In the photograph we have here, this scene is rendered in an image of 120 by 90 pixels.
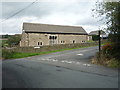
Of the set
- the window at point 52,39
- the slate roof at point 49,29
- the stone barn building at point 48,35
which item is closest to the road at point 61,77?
the stone barn building at point 48,35

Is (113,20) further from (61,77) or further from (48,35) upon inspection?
(48,35)

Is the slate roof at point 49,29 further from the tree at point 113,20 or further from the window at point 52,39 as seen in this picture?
the tree at point 113,20

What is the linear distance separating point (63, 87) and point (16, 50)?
23471 mm

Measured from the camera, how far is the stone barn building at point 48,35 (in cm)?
3712

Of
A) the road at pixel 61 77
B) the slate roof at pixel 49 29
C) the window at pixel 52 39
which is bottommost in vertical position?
the road at pixel 61 77

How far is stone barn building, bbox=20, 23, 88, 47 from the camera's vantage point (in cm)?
3712

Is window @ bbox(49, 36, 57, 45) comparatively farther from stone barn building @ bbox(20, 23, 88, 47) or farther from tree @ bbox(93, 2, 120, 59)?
tree @ bbox(93, 2, 120, 59)

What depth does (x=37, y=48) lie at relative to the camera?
28.0 metres

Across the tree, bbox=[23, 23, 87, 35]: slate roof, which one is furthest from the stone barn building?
the tree

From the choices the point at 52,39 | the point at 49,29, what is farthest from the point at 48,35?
the point at 49,29

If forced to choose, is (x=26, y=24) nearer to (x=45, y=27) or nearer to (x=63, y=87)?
(x=45, y=27)

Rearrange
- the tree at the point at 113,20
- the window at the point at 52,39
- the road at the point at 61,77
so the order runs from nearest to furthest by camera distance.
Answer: the road at the point at 61,77, the tree at the point at 113,20, the window at the point at 52,39

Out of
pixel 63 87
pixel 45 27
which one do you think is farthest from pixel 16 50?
pixel 63 87

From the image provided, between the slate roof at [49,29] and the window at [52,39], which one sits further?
the window at [52,39]
